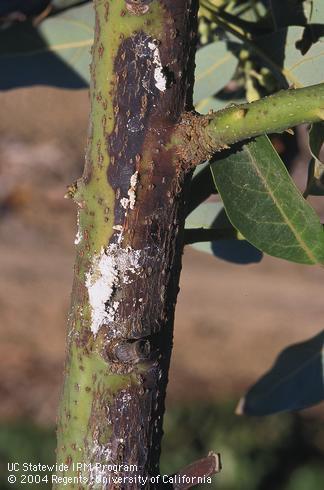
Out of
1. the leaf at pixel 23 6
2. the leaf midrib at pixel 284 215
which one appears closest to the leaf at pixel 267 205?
the leaf midrib at pixel 284 215

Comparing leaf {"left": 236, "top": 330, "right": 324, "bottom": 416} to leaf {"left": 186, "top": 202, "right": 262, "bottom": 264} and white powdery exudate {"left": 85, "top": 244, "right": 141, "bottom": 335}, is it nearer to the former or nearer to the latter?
leaf {"left": 186, "top": 202, "right": 262, "bottom": 264}

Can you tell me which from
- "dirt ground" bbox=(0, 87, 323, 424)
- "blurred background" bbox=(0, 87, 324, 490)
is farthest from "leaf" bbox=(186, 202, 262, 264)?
"dirt ground" bbox=(0, 87, 323, 424)

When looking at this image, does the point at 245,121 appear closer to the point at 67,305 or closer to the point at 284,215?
the point at 284,215

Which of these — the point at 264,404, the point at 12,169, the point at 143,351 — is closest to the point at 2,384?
the point at 12,169

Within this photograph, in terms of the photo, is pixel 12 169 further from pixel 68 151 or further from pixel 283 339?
pixel 283 339

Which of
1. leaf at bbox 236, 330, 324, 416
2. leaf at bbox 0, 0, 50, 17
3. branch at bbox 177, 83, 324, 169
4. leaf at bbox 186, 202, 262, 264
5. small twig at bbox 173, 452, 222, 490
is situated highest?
leaf at bbox 0, 0, 50, 17

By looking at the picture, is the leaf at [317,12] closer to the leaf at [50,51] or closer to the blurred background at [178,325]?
the leaf at [50,51]
